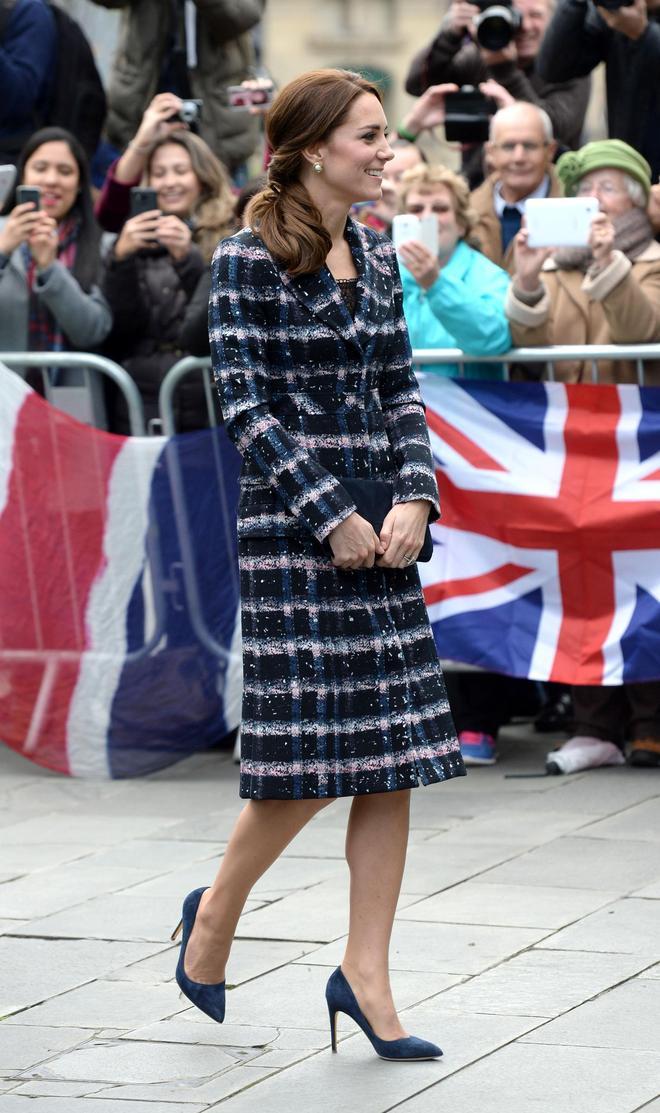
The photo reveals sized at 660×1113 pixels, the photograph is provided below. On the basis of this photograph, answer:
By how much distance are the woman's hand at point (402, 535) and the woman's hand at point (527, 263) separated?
2.78 metres

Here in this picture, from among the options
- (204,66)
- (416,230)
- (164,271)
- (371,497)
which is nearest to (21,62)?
(204,66)

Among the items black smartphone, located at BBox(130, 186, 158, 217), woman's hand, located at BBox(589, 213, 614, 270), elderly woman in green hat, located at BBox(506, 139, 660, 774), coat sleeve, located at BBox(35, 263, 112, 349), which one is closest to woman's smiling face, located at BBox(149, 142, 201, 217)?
black smartphone, located at BBox(130, 186, 158, 217)

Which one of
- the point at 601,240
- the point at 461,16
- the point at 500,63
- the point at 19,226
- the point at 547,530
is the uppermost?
the point at 461,16

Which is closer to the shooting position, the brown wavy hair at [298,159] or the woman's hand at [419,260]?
the brown wavy hair at [298,159]

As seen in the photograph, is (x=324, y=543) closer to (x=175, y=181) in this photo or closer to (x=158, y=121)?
(x=175, y=181)

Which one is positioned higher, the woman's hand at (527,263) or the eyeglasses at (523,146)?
the eyeglasses at (523,146)

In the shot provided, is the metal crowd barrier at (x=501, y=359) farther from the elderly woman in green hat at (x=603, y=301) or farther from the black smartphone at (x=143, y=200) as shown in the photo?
the black smartphone at (x=143, y=200)

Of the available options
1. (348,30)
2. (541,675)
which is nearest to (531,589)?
(541,675)

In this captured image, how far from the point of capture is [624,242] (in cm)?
679

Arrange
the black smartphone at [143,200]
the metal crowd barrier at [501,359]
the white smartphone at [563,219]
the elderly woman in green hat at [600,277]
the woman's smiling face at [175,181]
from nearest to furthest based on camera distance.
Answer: the white smartphone at [563,219]
the elderly woman in green hat at [600,277]
the metal crowd barrier at [501,359]
the black smartphone at [143,200]
the woman's smiling face at [175,181]

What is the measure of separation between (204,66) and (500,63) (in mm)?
1470

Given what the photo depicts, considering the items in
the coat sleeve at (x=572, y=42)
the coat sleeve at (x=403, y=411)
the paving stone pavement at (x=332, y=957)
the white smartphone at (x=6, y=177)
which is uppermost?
the coat sleeve at (x=572, y=42)

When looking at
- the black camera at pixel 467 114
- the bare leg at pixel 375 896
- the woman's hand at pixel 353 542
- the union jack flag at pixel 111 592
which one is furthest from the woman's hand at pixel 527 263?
the bare leg at pixel 375 896

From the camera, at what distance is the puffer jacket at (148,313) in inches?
290
